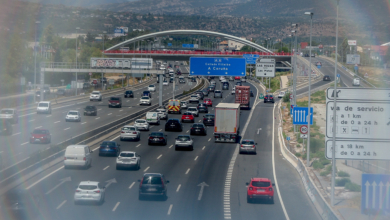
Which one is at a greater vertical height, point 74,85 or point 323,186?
point 74,85

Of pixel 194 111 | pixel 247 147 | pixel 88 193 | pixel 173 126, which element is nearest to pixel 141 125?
pixel 173 126

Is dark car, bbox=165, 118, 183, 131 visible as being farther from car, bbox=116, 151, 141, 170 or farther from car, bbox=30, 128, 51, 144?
car, bbox=116, 151, 141, 170

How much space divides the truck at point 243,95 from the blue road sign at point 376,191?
56136mm

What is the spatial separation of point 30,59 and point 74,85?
4421cm

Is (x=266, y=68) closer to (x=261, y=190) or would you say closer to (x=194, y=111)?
(x=194, y=111)

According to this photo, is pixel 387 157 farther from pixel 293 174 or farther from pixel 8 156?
pixel 8 156

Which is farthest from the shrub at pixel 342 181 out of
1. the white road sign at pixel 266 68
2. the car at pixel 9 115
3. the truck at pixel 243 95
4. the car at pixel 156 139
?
the truck at pixel 243 95

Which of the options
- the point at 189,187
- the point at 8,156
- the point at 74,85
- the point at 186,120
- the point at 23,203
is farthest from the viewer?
the point at 74,85

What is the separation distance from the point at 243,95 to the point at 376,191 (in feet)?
190

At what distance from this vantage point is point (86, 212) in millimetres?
20922

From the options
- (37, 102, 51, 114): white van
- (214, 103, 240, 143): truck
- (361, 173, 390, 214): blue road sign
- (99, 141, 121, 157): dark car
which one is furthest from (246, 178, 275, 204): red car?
(37, 102, 51, 114): white van

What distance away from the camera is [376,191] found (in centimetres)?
1527

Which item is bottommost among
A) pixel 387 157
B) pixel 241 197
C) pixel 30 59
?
pixel 241 197

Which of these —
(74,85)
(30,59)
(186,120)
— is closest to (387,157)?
(186,120)
